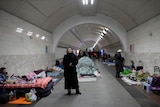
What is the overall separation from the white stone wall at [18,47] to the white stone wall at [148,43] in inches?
282

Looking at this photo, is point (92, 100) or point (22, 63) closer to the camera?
point (92, 100)

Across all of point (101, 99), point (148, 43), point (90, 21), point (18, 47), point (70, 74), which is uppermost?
point (90, 21)


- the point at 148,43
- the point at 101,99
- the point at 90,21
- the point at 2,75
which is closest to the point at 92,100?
the point at 101,99

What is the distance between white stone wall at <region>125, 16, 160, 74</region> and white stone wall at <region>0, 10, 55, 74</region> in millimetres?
7154

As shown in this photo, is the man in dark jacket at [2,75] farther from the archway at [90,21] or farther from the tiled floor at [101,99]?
the archway at [90,21]

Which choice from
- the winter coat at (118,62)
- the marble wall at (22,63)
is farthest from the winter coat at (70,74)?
the winter coat at (118,62)

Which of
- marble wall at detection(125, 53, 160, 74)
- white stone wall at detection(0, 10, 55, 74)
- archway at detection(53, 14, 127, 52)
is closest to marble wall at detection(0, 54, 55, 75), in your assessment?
Result: white stone wall at detection(0, 10, 55, 74)

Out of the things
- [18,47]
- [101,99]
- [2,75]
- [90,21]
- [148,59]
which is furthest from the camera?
[90,21]

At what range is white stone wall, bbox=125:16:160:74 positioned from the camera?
9477mm

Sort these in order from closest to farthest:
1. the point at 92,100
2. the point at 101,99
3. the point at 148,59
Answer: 1. the point at 92,100
2. the point at 101,99
3. the point at 148,59

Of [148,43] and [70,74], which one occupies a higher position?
[148,43]

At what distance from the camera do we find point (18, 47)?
9.14 m

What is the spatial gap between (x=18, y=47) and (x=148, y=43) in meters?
7.64

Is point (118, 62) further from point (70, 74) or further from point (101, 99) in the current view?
point (101, 99)
